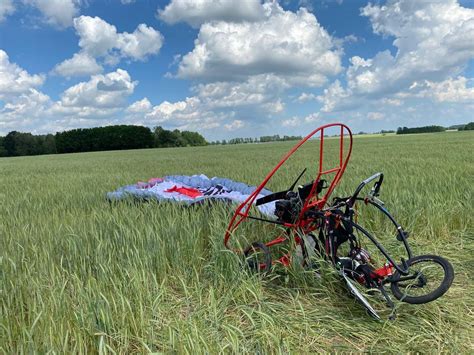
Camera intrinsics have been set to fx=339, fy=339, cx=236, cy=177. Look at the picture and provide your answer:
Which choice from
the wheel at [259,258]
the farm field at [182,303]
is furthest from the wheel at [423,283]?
the wheel at [259,258]

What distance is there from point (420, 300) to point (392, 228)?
2148 mm

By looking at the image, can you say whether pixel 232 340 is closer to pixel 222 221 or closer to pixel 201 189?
pixel 222 221

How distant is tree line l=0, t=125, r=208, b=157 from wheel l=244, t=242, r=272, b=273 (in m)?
75.7

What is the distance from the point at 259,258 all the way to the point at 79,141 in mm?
79737

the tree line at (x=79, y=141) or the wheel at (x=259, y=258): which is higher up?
the tree line at (x=79, y=141)

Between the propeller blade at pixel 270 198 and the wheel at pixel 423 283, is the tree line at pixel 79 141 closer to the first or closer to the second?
the propeller blade at pixel 270 198

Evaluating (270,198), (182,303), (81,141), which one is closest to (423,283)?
(270,198)

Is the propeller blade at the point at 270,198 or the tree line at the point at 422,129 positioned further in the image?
the tree line at the point at 422,129

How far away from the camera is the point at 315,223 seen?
2744 millimetres

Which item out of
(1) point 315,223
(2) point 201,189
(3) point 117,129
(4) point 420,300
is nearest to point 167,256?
(1) point 315,223

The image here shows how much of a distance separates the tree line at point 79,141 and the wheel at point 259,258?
7568 cm

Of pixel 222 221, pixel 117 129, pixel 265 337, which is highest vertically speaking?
pixel 117 129

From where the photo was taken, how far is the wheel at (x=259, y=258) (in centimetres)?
272

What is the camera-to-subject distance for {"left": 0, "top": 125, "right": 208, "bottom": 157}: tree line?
72812 mm
